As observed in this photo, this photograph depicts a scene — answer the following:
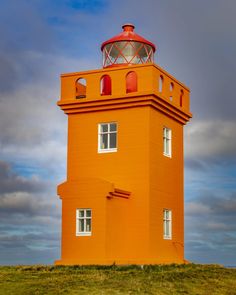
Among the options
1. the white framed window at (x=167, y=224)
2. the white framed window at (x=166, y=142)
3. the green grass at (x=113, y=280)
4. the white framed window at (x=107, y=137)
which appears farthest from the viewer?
the white framed window at (x=166, y=142)

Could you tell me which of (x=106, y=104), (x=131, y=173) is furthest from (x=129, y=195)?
(x=106, y=104)

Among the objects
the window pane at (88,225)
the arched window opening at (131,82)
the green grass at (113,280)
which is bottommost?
the green grass at (113,280)

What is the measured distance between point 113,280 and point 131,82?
1118 cm

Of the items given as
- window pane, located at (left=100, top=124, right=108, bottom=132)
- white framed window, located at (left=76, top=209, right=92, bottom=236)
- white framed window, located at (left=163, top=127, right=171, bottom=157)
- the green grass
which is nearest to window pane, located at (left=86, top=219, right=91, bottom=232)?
white framed window, located at (left=76, top=209, right=92, bottom=236)

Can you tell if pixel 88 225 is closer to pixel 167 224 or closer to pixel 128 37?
pixel 167 224

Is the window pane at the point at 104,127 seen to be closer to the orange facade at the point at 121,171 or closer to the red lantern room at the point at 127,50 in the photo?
the orange facade at the point at 121,171

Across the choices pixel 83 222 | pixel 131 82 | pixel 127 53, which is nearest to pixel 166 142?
pixel 131 82

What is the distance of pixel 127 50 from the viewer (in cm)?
3228

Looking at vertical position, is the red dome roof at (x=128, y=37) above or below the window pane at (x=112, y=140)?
above

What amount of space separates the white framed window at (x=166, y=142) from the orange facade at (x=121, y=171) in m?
0.10

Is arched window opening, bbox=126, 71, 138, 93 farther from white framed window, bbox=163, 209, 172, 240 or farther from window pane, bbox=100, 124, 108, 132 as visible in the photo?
white framed window, bbox=163, 209, 172, 240

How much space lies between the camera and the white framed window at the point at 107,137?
3128 centimetres

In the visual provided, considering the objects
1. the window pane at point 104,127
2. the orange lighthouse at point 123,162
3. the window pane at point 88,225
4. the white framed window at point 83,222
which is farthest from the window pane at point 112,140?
the window pane at point 88,225

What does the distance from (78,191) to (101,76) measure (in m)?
5.65
